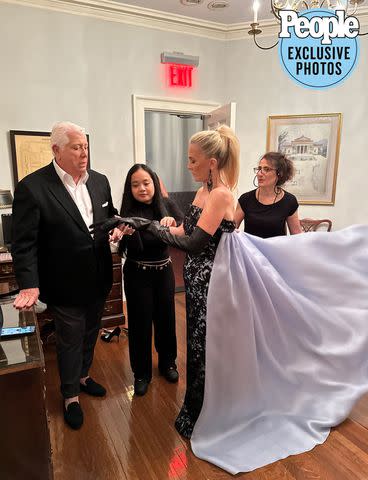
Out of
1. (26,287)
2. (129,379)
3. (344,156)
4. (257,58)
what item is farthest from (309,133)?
(26,287)

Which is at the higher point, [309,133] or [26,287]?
[309,133]

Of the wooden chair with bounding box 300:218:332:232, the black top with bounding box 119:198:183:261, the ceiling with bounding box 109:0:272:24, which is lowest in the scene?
the wooden chair with bounding box 300:218:332:232

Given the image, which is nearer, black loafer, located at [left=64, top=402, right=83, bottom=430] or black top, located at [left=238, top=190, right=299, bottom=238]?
black loafer, located at [left=64, top=402, right=83, bottom=430]

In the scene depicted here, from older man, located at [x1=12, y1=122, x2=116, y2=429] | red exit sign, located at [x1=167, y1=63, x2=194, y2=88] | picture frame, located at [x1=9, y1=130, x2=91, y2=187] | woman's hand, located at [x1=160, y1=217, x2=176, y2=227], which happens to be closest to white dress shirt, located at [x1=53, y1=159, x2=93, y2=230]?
older man, located at [x1=12, y1=122, x2=116, y2=429]

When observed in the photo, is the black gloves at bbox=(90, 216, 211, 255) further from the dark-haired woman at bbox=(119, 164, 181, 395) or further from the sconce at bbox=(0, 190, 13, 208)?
the sconce at bbox=(0, 190, 13, 208)

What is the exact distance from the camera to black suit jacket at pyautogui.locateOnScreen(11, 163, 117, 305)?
1.71m

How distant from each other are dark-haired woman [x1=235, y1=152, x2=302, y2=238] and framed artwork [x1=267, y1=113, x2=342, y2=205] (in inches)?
62.9

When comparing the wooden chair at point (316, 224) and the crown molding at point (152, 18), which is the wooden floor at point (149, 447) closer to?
the wooden chair at point (316, 224)

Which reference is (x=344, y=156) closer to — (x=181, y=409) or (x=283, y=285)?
(x=283, y=285)

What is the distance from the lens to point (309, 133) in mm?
3902

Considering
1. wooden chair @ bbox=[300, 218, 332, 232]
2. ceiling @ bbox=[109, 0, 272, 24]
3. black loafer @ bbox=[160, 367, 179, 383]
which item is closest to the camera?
black loafer @ bbox=[160, 367, 179, 383]

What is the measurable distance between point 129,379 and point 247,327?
1099 mm

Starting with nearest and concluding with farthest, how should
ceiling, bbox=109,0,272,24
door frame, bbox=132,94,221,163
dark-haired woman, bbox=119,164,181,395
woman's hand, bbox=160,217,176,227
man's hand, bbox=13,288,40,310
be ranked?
man's hand, bbox=13,288,40,310 → woman's hand, bbox=160,217,176,227 → dark-haired woman, bbox=119,164,181,395 → ceiling, bbox=109,0,272,24 → door frame, bbox=132,94,221,163

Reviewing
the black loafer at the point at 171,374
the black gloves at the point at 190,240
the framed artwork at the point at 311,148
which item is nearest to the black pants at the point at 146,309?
the black loafer at the point at 171,374
